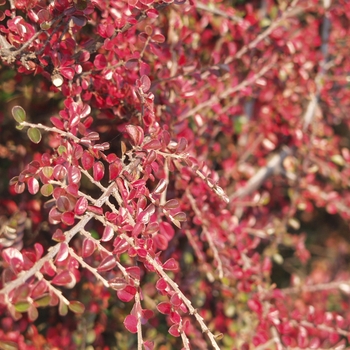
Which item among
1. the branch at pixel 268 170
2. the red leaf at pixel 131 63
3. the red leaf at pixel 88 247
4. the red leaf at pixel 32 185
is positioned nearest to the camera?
the red leaf at pixel 88 247

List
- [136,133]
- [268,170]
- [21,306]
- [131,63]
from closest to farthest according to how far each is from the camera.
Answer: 1. [21,306]
2. [136,133]
3. [131,63]
4. [268,170]

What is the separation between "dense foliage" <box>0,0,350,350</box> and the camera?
0.87m

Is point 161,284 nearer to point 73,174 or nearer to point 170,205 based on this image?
point 170,205

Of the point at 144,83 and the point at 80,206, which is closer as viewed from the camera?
the point at 80,206

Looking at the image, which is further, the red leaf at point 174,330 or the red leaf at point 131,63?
the red leaf at point 131,63

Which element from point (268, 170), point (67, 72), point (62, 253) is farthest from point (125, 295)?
point (268, 170)

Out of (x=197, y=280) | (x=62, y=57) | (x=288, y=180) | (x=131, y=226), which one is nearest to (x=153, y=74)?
(x=62, y=57)

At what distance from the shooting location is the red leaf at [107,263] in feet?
2.64

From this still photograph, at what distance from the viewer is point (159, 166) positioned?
113 cm

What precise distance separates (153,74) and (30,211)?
538 millimetres

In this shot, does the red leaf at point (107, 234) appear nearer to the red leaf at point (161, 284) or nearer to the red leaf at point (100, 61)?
the red leaf at point (161, 284)

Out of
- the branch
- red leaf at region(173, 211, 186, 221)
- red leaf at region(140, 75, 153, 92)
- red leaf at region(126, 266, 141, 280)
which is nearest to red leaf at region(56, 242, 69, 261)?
red leaf at region(126, 266, 141, 280)

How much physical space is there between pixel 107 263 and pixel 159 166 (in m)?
0.37

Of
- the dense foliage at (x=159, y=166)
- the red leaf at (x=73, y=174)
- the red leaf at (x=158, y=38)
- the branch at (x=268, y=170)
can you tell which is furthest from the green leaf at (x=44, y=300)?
the branch at (x=268, y=170)
